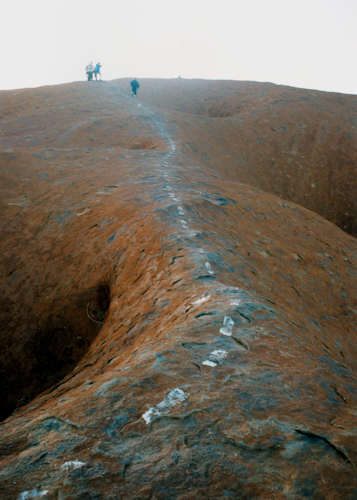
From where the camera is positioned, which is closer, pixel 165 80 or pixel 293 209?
pixel 293 209

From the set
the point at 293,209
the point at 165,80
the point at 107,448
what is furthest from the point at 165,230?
the point at 165,80

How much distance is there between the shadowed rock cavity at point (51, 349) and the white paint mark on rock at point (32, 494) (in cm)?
306

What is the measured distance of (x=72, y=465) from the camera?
178 centimetres

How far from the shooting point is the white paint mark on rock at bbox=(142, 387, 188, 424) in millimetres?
A: 2034

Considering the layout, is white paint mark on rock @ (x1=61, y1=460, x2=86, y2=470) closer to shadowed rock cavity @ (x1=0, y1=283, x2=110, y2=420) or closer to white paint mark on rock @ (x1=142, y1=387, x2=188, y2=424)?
white paint mark on rock @ (x1=142, y1=387, x2=188, y2=424)

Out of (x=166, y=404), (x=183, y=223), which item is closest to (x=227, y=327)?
(x=166, y=404)

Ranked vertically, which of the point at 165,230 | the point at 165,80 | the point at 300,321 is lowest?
the point at 300,321

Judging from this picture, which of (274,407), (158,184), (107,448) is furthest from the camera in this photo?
(158,184)

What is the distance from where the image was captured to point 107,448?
6.11 feet

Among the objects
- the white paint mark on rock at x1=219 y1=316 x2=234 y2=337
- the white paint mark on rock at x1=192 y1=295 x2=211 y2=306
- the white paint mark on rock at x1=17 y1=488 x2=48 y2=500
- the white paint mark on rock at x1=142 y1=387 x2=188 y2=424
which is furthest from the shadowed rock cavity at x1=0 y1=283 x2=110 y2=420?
the white paint mark on rock at x1=17 y1=488 x2=48 y2=500

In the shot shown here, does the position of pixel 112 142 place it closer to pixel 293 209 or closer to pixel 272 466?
pixel 293 209

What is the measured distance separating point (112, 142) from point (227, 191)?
20.4 ft

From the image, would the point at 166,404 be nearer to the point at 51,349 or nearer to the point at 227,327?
the point at 227,327

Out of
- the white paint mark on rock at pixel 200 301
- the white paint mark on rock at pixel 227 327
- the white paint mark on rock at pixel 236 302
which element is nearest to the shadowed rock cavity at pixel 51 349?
the white paint mark on rock at pixel 200 301
